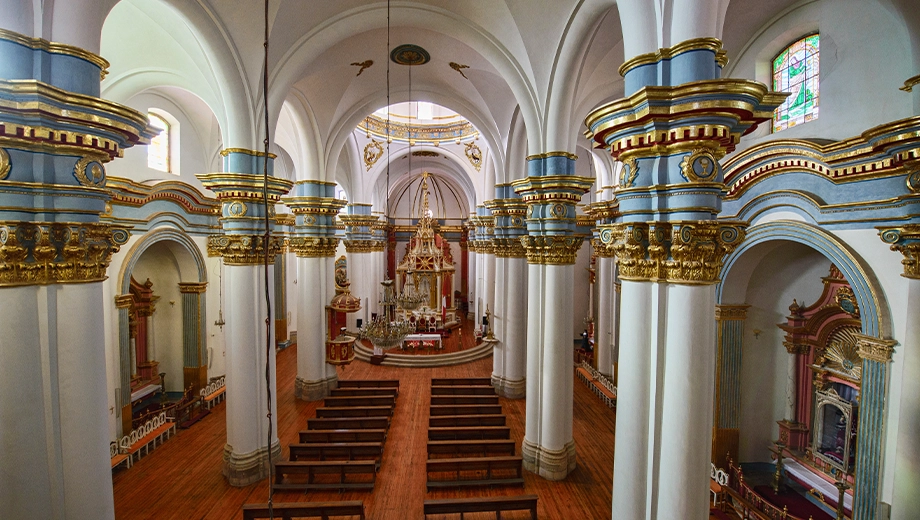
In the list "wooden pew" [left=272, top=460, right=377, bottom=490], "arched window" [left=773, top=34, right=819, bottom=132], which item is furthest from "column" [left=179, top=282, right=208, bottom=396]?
"arched window" [left=773, top=34, right=819, bottom=132]

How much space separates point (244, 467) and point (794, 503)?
10.8 metres

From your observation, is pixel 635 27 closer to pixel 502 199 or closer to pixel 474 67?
pixel 474 67

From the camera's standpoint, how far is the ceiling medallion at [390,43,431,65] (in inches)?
408

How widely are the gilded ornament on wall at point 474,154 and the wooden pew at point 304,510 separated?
53.7 feet

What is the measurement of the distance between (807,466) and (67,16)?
1358cm

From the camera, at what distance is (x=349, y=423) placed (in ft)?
33.9

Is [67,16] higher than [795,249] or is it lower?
higher

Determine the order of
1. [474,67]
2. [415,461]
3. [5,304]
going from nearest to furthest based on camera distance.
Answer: [5,304] → [415,461] → [474,67]

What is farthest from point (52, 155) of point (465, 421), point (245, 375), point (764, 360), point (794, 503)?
point (794, 503)

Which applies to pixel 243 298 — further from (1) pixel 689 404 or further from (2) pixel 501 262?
(2) pixel 501 262

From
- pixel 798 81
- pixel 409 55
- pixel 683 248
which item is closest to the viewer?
pixel 683 248

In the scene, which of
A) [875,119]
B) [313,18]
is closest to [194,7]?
[313,18]

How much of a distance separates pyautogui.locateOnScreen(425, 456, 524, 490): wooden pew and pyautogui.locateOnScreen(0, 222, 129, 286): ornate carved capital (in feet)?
21.1

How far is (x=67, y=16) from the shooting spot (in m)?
3.94
